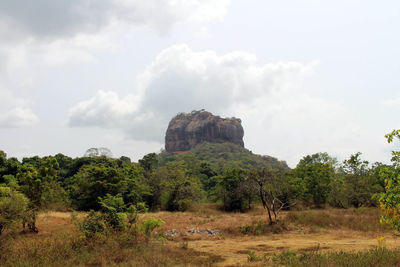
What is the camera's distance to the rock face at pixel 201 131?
476ft

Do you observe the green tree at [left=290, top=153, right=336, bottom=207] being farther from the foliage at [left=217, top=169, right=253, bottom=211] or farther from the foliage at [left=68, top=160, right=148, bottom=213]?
the foliage at [left=68, top=160, right=148, bottom=213]

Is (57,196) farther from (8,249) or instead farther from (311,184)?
(311,184)

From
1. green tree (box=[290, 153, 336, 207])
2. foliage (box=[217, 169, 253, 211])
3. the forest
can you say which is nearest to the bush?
the forest

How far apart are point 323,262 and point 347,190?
3117 cm

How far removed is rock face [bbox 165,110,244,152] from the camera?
145 metres

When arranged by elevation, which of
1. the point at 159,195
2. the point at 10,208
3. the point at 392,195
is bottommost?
the point at 159,195

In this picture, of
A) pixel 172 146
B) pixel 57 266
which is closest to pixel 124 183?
pixel 57 266

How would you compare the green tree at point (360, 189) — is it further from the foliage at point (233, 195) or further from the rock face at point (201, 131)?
the rock face at point (201, 131)

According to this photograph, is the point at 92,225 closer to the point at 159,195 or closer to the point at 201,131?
the point at 159,195

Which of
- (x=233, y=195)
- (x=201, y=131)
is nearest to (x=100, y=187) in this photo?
(x=233, y=195)

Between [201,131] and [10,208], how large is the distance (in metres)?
133

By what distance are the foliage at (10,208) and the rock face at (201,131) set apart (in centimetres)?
12849

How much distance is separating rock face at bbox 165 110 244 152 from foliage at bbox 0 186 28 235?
128 meters

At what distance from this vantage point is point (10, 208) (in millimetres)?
14633
